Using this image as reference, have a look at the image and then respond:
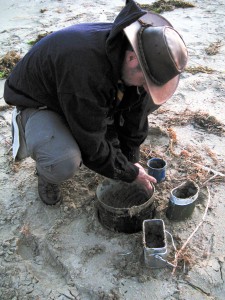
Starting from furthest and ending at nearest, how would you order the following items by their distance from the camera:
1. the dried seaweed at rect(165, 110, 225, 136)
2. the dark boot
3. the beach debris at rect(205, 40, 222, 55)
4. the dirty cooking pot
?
the beach debris at rect(205, 40, 222, 55), the dried seaweed at rect(165, 110, 225, 136), the dark boot, the dirty cooking pot

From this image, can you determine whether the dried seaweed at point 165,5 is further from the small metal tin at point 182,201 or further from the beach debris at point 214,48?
the small metal tin at point 182,201

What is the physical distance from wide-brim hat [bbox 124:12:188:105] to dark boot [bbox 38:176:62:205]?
3.94 feet

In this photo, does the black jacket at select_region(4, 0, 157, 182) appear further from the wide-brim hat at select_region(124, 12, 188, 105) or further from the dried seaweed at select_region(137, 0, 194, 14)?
the dried seaweed at select_region(137, 0, 194, 14)

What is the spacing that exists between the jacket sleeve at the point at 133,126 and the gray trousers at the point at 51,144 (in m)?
0.47

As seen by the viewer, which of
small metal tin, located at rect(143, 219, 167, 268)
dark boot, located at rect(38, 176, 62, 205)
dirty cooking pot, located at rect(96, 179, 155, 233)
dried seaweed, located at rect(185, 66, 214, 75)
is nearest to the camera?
small metal tin, located at rect(143, 219, 167, 268)

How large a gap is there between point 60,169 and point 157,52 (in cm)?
110

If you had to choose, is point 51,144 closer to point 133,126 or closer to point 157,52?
point 133,126

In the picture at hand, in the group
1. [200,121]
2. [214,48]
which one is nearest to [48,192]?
[200,121]

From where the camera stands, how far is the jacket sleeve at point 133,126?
2.61 metres

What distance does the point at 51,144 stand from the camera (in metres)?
2.45

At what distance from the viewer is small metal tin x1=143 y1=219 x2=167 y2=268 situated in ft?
7.25

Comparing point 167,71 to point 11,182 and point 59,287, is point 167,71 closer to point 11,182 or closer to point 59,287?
point 59,287

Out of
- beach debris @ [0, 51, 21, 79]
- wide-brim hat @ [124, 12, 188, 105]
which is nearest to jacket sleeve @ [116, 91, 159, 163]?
wide-brim hat @ [124, 12, 188, 105]

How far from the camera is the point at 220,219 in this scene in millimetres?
2645
